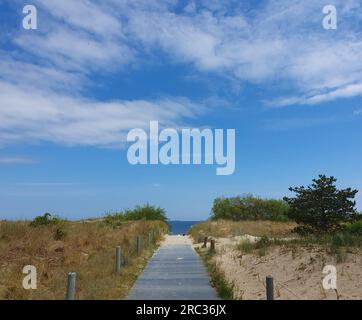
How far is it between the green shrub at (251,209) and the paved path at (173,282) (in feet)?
120

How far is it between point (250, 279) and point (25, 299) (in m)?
6.74

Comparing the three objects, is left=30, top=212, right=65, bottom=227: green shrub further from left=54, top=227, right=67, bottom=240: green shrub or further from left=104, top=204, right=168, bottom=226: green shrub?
left=104, top=204, right=168, bottom=226: green shrub

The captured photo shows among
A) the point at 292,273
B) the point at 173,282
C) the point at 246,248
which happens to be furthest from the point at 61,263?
the point at 292,273

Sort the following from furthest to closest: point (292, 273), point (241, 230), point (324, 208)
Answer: point (241, 230) → point (324, 208) → point (292, 273)

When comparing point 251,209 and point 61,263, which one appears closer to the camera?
point 61,263

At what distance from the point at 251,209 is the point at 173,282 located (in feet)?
143

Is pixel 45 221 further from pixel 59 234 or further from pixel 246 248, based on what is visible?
pixel 246 248

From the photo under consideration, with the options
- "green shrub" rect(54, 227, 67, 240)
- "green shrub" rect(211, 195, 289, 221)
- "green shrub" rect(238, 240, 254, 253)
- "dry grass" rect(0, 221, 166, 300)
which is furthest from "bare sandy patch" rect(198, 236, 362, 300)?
"green shrub" rect(211, 195, 289, 221)

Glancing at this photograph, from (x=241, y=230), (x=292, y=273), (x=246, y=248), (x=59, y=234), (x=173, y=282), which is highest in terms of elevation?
(x=59, y=234)

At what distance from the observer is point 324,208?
3095cm

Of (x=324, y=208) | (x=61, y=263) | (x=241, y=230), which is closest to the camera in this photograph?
(x=61, y=263)

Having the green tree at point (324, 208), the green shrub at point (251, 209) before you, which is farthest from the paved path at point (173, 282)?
the green shrub at point (251, 209)

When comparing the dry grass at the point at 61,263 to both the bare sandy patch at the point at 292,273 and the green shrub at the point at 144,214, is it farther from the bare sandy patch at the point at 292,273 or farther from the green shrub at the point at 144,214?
the green shrub at the point at 144,214
